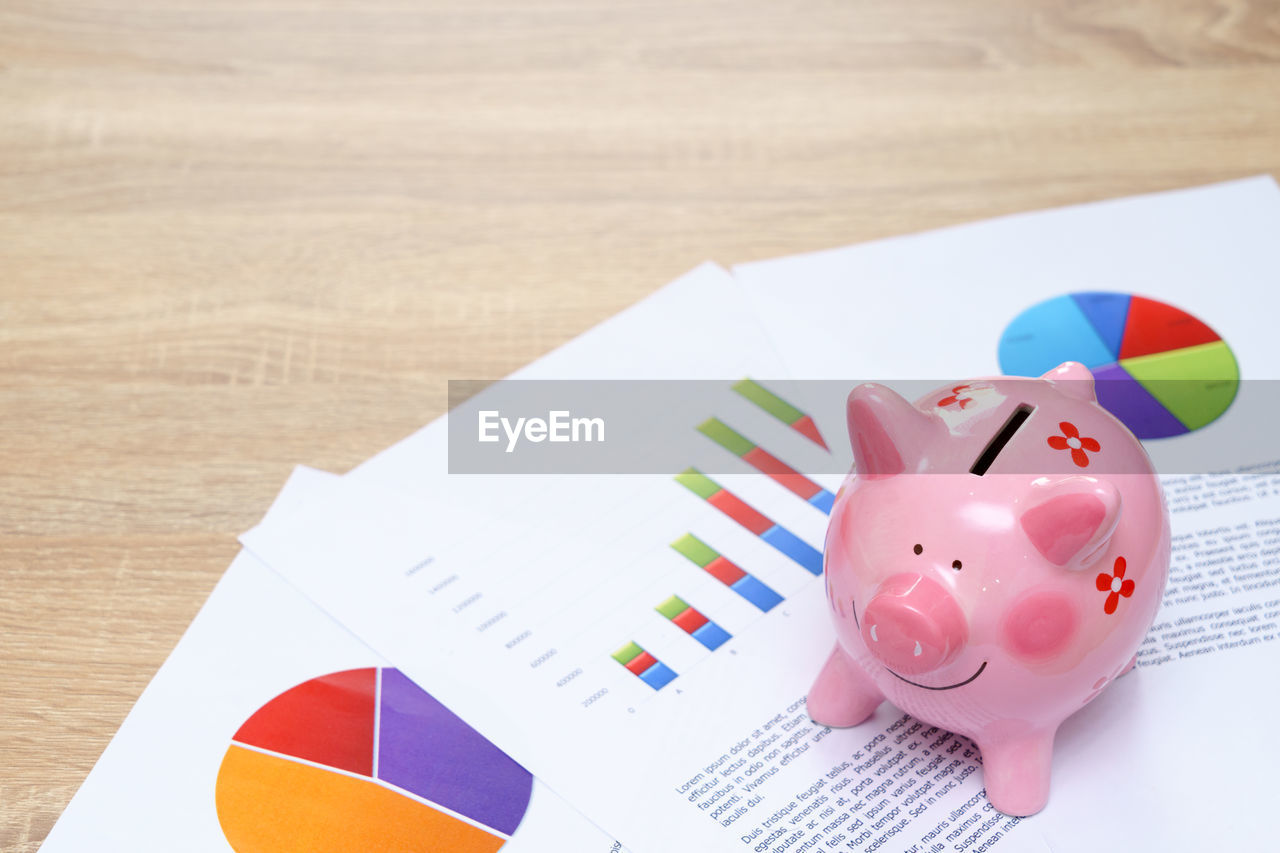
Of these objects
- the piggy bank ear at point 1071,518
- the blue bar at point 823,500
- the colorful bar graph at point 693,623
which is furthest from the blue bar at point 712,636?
the piggy bank ear at point 1071,518

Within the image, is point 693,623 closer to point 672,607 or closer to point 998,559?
point 672,607

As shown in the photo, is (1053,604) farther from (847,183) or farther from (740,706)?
(847,183)

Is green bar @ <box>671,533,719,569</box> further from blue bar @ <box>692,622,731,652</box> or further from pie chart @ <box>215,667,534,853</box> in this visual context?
pie chart @ <box>215,667,534,853</box>

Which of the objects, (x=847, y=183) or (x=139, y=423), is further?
(x=847, y=183)

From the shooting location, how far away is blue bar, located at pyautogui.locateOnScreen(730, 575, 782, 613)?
673 mm

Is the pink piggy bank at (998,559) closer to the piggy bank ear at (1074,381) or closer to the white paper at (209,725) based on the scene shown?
the piggy bank ear at (1074,381)

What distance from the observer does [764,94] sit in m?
0.95

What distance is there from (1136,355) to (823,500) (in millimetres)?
243

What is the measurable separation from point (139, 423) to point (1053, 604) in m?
0.55

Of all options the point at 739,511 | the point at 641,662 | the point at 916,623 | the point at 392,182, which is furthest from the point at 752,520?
the point at 392,182

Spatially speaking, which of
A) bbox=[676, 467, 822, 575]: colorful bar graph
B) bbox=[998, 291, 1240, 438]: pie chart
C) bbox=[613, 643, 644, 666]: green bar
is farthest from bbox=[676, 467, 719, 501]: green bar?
bbox=[998, 291, 1240, 438]: pie chart

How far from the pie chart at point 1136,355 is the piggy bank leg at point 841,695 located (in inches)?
10.6

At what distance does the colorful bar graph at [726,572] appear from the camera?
2.22 feet

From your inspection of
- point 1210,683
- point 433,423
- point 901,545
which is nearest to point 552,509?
point 433,423
